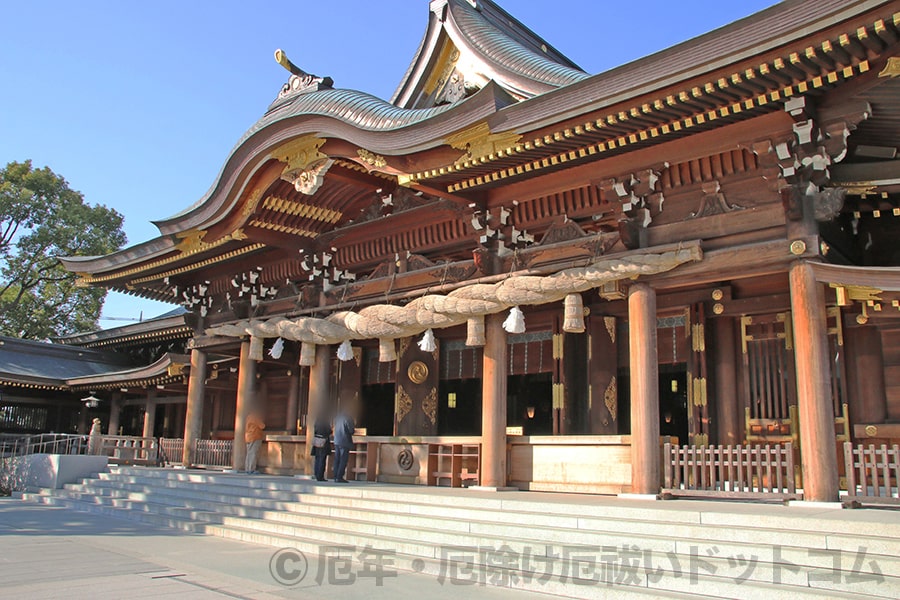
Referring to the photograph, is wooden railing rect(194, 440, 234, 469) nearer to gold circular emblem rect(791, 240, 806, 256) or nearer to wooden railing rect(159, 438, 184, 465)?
wooden railing rect(159, 438, 184, 465)

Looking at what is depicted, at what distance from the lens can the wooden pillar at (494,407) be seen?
31.2ft

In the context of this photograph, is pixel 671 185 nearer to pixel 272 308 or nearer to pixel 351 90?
pixel 351 90

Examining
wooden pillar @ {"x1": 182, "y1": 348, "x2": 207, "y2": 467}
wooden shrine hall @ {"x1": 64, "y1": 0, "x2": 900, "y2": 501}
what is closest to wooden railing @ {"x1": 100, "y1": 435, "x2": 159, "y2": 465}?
wooden pillar @ {"x1": 182, "y1": 348, "x2": 207, "y2": 467}

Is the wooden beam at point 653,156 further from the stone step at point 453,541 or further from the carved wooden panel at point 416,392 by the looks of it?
the stone step at point 453,541

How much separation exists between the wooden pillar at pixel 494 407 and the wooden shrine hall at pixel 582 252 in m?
0.03

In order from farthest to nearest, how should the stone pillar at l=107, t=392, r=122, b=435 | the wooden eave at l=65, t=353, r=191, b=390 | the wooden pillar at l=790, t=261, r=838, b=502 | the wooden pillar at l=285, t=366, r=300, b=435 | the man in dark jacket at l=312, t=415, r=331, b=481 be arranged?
the stone pillar at l=107, t=392, r=122, b=435, the wooden eave at l=65, t=353, r=191, b=390, the wooden pillar at l=285, t=366, r=300, b=435, the man in dark jacket at l=312, t=415, r=331, b=481, the wooden pillar at l=790, t=261, r=838, b=502

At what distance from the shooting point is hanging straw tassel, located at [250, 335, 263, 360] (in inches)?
526

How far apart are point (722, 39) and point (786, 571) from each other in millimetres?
4801

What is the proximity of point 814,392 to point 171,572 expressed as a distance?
6.31 metres

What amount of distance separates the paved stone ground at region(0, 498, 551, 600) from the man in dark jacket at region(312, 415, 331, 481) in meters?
2.87

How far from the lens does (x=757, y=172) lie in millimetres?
7906

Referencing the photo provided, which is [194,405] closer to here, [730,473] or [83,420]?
[83,420]

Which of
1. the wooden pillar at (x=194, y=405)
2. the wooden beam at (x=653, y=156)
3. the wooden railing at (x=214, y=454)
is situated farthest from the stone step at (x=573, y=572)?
the wooden pillar at (x=194, y=405)

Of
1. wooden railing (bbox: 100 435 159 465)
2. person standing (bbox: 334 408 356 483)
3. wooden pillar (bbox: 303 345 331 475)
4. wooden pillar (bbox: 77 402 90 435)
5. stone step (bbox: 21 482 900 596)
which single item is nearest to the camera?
stone step (bbox: 21 482 900 596)
